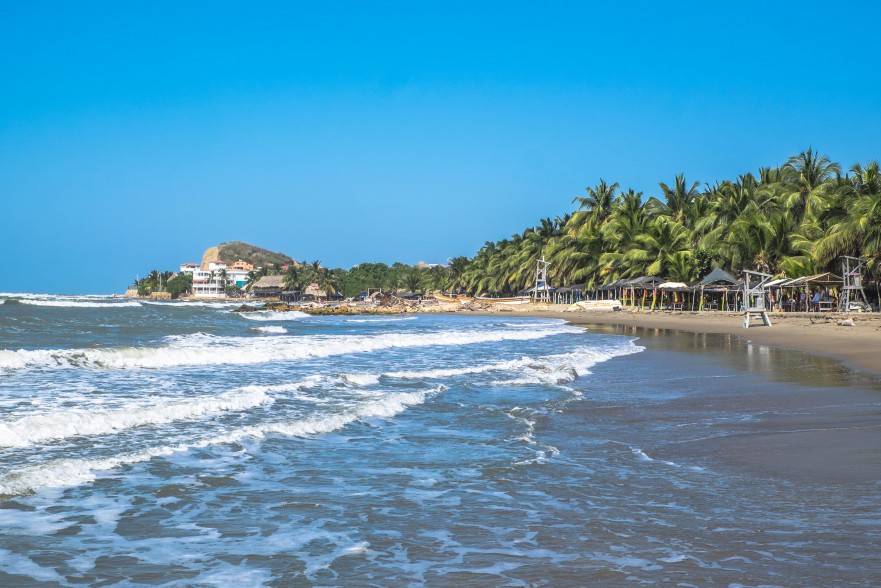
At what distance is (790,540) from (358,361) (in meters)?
14.8

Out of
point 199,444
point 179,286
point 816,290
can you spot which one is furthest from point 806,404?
point 179,286

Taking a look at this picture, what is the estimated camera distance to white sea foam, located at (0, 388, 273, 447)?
8133 mm

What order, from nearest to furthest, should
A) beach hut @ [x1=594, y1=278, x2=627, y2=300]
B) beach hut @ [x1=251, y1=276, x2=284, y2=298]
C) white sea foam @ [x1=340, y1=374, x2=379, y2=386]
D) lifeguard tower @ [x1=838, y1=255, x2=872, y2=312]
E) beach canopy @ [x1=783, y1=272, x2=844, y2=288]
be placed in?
white sea foam @ [x1=340, y1=374, x2=379, y2=386]
lifeguard tower @ [x1=838, y1=255, x2=872, y2=312]
beach canopy @ [x1=783, y1=272, x2=844, y2=288]
beach hut @ [x1=594, y1=278, x2=627, y2=300]
beach hut @ [x1=251, y1=276, x2=284, y2=298]

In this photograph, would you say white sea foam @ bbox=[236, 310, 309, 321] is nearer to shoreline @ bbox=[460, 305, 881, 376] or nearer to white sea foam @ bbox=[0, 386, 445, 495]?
shoreline @ bbox=[460, 305, 881, 376]

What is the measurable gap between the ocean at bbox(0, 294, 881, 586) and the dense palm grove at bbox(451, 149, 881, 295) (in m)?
25.9

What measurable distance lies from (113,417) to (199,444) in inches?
76.6

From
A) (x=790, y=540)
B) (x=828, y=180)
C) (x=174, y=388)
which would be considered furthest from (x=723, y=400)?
(x=828, y=180)

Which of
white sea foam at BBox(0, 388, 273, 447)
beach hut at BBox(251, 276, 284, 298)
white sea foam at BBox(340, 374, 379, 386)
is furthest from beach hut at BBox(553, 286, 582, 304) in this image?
beach hut at BBox(251, 276, 284, 298)

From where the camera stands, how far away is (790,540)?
14.8ft

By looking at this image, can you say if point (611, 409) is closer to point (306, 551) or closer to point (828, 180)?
point (306, 551)

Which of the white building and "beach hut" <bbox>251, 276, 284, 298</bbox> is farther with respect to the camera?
the white building

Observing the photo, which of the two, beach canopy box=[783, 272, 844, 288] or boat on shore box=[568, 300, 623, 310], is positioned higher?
beach canopy box=[783, 272, 844, 288]

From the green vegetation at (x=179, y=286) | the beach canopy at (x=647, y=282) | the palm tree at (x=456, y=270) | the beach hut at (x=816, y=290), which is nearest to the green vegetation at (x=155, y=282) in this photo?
the green vegetation at (x=179, y=286)

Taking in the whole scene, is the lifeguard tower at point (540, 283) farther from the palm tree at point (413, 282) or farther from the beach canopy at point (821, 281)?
the palm tree at point (413, 282)
